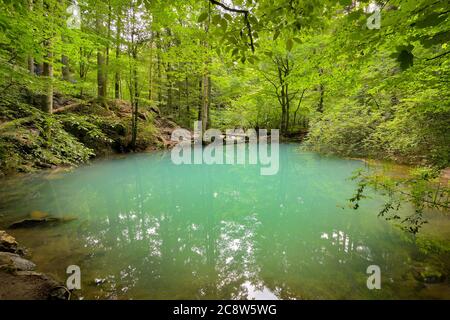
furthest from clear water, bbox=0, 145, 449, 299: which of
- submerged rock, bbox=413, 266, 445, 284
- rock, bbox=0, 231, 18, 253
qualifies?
rock, bbox=0, 231, 18, 253

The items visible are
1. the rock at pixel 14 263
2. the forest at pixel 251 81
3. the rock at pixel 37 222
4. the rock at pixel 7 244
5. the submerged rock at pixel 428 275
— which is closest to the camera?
the forest at pixel 251 81

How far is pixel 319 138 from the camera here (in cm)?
1252

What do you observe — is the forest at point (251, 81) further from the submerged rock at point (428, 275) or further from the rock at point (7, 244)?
the rock at point (7, 244)

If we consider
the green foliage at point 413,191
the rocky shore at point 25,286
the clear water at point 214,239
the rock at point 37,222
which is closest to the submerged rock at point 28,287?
the rocky shore at point 25,286

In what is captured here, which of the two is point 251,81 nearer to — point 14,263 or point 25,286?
point 14,263

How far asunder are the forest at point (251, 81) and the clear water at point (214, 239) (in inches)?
16.7

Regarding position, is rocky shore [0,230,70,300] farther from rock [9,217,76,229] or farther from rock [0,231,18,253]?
rock [9,217,76,229]

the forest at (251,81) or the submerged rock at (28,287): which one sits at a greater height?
the forest at (251,81)

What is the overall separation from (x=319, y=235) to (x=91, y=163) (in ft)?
32.4

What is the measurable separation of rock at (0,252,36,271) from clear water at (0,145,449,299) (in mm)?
192

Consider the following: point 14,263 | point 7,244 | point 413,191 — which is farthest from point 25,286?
point 413,191

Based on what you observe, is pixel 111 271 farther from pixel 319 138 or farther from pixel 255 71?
pixel 255 71

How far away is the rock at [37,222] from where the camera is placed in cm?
492
